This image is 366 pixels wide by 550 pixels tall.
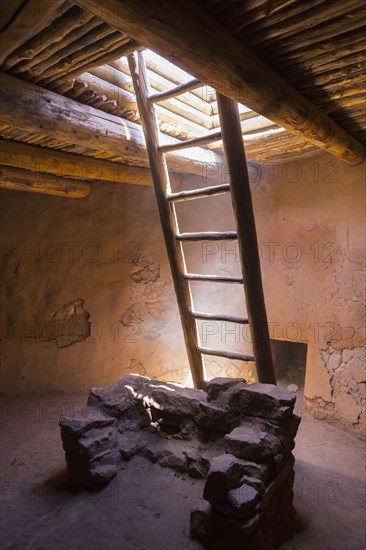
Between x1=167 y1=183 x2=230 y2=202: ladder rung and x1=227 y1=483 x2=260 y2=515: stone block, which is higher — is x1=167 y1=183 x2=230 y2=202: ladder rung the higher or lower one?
the higher one

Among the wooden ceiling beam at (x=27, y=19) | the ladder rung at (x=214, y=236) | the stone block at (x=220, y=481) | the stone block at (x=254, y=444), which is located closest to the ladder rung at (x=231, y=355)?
the stone block at (x=254, y=444)

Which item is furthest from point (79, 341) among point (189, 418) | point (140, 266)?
point (189, 418)

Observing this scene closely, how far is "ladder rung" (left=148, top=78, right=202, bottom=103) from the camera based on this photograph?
2.50 meters

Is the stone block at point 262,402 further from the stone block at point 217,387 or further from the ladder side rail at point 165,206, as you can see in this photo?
the ladder side rail at point 165,206

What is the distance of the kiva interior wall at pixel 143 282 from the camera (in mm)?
4098

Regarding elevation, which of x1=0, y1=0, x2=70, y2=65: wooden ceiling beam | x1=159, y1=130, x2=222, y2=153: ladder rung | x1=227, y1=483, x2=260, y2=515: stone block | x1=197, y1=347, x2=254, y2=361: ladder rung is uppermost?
x1=0, y1=0, x2=70, y2=65: wooden ceiling beam

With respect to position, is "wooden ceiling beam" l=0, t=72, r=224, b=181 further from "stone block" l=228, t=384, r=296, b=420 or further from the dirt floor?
the dirt floor

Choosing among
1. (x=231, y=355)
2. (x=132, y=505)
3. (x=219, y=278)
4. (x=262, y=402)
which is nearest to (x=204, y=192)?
(x=219, y=278)

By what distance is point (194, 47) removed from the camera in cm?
145

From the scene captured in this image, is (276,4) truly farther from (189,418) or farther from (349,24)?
(189,418)

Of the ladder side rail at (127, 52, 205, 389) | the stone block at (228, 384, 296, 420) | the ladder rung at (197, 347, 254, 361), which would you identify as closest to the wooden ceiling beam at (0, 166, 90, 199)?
the ladder side rail at (127, 52, 205, 389)

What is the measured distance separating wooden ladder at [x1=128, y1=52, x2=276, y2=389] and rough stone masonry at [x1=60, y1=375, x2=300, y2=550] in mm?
458

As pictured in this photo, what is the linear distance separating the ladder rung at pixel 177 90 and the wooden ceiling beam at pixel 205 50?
62cm

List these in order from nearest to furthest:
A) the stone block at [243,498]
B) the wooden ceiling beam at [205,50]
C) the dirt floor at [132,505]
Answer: the wooden ceiling beam at [205,50]
the stone block at [243,498]
the dirt floor at [132,505]
